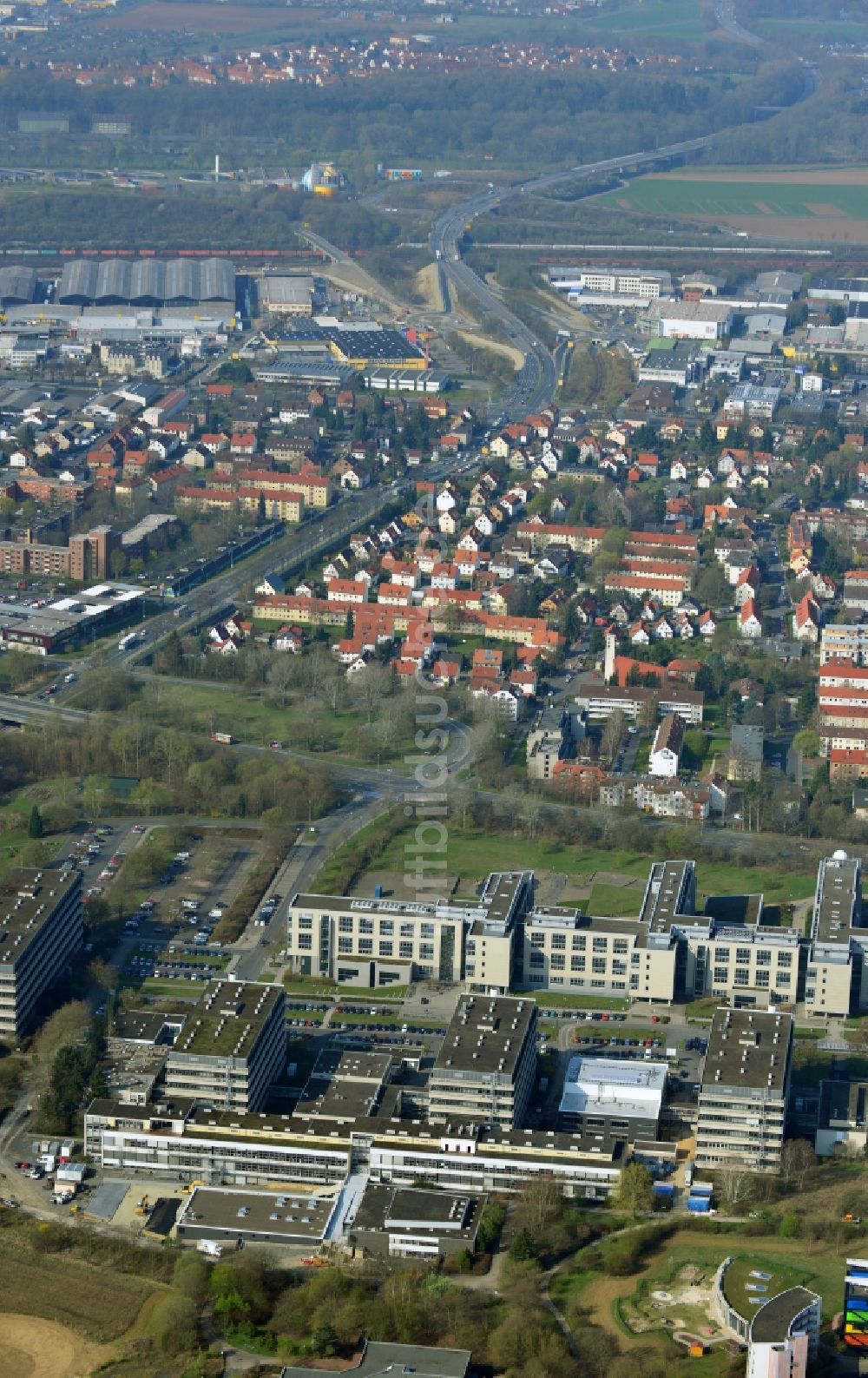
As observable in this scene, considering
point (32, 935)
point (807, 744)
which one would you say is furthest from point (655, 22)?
point (32, 935)

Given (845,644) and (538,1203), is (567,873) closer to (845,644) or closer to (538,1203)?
(538,1203)

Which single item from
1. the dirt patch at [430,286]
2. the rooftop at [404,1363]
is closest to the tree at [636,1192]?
the rooftop at [404,1363]

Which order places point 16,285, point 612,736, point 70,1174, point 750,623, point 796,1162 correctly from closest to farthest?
point 70,1174 < point 796,1162 < point 612,736 < point 750,623 < point 16,285

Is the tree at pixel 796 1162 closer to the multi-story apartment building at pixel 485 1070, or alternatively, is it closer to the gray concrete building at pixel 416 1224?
the multi-story apartment building at pixel 485 1070

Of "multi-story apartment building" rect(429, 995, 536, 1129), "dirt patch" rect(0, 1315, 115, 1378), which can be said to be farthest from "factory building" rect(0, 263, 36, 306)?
"dirt patch" rect(0, 1315, 115, 1378)

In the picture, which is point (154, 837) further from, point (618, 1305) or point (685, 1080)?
point (618, 1305)

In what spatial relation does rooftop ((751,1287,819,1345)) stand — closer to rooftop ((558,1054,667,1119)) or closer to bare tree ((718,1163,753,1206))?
bare tree ((718,1163,753,1206))

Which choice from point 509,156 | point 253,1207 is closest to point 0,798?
point 253,1207
